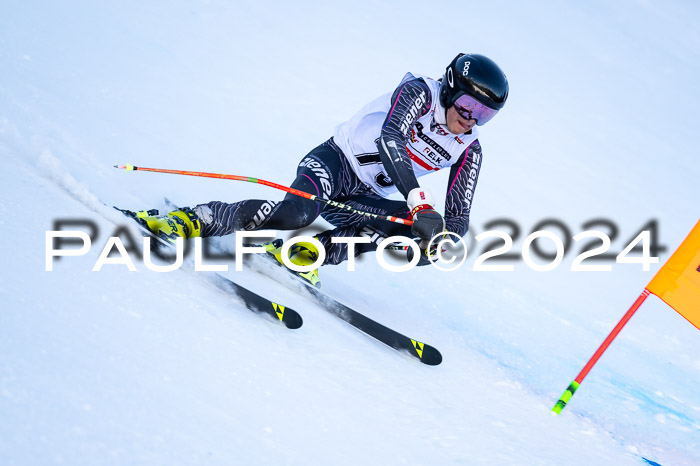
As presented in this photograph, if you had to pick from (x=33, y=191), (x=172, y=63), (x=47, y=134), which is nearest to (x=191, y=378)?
(x=33, y=191)

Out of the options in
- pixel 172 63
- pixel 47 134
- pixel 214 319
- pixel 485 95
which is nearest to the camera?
pixel 214 319

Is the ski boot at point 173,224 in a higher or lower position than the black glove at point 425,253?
lower

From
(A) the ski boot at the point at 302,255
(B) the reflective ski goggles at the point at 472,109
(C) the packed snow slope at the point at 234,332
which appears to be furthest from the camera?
(A) the ski boot at the point at 302,255

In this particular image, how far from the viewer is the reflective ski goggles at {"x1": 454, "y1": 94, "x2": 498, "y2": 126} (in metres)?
2.51

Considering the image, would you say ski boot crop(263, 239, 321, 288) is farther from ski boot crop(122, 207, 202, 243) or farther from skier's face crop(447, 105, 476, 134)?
skier's face crop(447, 105, 476, 134)

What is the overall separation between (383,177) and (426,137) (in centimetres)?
30

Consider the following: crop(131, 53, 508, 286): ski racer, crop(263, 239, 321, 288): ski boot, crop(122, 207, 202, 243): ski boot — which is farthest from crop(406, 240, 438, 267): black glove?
crop(122, 207, 202, 243): ski boot

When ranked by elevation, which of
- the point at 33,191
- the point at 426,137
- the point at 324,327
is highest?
the point at 426,137

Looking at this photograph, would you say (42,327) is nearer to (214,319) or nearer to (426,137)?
(214,319)

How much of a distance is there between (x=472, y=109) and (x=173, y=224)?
135 centimetres

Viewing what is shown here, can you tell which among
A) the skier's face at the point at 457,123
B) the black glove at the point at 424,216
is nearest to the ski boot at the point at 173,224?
the black glove at the point at 424,216

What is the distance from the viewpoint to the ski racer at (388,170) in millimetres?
A: 2477

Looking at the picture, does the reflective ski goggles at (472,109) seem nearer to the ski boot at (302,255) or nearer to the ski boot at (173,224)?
the ski boot at (302,255)

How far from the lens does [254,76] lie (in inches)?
313
